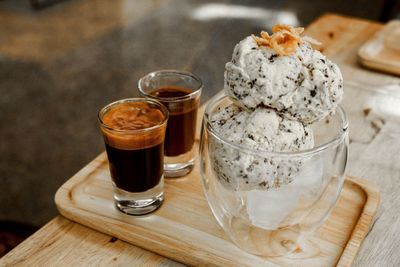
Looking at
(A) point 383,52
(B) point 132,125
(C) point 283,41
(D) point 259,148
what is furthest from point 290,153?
(A) point 383,52

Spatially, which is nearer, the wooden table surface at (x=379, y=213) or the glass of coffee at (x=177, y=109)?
the wooden table surface at (x=379, y=213)

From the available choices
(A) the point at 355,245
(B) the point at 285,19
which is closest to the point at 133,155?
(A) the point at 355,245

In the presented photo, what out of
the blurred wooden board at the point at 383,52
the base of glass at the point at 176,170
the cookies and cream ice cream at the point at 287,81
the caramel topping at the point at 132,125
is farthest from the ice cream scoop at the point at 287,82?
the blurred wooden board at the point at 383,52

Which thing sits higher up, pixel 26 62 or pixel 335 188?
pixel 335 188

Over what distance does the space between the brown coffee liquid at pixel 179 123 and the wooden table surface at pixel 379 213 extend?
20 centimetres

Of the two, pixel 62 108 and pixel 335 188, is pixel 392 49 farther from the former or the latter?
pixel 62 108

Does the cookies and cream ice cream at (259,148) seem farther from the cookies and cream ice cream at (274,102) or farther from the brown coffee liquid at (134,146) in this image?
the brown coffee liquid at (134,146)

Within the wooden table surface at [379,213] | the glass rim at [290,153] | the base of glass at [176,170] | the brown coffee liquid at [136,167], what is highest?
the glass rim at [290,153]

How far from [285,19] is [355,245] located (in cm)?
286

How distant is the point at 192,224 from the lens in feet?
2.56

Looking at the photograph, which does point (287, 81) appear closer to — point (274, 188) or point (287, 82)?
point (287, 82)

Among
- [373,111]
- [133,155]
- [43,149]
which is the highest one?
[133,155]

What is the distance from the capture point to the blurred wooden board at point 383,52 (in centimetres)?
131

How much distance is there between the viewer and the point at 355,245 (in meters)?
0.74
